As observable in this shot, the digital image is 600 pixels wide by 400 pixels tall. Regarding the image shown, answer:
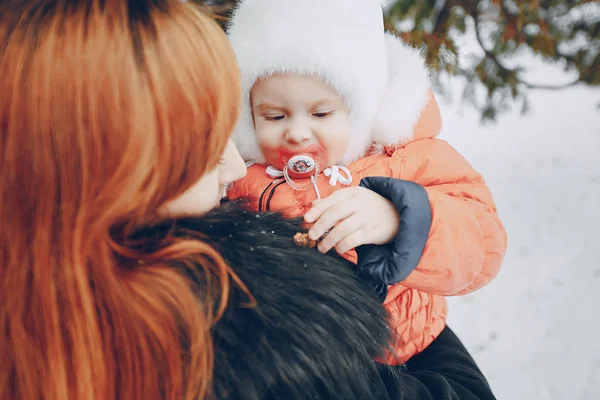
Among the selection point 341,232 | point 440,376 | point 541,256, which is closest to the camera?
point 341,232

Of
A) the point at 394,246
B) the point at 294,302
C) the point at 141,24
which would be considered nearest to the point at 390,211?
the point at 394,246

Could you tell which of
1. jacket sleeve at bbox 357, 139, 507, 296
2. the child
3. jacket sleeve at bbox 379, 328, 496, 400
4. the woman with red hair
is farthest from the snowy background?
the woman with red hair

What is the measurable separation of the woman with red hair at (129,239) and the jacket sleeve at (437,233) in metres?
0.18

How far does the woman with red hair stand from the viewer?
1.84 ft

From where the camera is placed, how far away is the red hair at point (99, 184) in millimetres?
558

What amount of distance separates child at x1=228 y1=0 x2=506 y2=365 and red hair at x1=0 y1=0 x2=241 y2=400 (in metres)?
0.29

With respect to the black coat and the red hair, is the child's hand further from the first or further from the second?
the red hair

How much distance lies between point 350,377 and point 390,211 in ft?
1.01

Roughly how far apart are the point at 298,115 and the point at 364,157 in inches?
9.9

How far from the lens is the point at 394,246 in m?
0.80

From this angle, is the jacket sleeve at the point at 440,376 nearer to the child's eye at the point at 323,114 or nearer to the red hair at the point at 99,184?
the red hair at the point at 99,184

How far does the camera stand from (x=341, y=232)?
77 centimetres

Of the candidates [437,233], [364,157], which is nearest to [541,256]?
[364,157]

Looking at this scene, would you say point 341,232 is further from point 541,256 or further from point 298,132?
point 541,256
